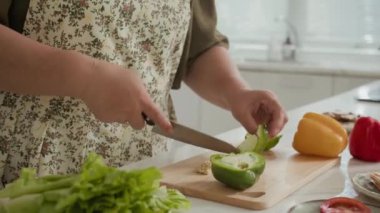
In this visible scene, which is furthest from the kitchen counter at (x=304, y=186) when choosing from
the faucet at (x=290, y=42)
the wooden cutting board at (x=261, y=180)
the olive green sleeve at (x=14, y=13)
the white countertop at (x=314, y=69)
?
the faucet at (x=290, y=42)

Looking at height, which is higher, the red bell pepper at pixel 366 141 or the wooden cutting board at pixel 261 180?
the red bell pepper at pixel 366 141

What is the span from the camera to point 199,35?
4.37 ft

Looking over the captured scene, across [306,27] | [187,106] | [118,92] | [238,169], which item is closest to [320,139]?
[238,169]

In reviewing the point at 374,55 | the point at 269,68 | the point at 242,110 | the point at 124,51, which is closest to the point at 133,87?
the point at 124,51

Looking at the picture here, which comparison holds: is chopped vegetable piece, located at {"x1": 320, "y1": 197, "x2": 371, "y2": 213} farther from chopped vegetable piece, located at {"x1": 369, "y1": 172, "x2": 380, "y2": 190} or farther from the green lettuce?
the green lettuce

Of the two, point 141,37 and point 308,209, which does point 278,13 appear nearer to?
point 141,37

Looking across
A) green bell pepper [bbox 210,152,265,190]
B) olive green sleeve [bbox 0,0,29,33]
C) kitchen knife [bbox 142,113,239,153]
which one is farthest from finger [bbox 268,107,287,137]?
olive green sleeve [bbox 0,0,29,33]

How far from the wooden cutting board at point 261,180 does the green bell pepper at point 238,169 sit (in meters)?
0.01

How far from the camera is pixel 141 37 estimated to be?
1.12 meters

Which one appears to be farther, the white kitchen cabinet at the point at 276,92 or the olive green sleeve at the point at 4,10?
the white kitchen cabinet at the point at 276,92

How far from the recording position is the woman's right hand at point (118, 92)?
2.74 ft

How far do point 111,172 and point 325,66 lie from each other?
2254 mm

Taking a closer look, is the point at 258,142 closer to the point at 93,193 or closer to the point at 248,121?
the point at 248,121

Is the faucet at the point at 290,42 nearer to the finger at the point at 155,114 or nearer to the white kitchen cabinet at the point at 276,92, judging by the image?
the white kitchen cabinet at the point at 276,92
